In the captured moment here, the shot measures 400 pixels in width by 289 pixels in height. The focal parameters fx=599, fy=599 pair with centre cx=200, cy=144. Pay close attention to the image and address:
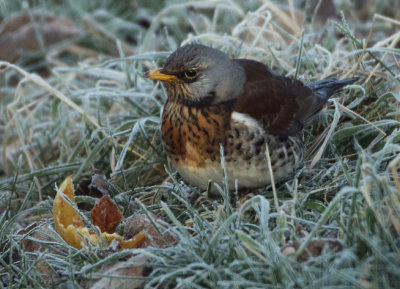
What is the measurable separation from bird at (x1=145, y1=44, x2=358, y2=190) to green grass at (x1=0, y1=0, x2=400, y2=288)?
0.15 meters

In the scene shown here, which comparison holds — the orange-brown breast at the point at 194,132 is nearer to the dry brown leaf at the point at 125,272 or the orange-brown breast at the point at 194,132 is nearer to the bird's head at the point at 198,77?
the bird's head at the point at 198,77

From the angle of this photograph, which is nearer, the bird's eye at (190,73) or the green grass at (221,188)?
the green grass at (221,188)

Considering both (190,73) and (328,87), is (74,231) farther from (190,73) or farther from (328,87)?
(328,87)

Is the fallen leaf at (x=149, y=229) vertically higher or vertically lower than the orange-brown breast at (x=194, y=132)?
lower

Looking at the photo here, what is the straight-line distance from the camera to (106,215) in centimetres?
330

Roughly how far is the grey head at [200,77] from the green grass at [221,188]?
1.72ft

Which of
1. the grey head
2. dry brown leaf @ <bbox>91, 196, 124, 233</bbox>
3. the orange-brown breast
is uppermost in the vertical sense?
the grey head

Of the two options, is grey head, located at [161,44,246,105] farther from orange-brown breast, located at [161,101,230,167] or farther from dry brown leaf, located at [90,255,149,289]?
dry brown leaf, located at [90,255,149,289]

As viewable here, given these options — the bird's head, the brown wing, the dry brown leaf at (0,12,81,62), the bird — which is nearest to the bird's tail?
the brown wing

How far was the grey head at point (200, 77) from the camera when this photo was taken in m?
3.47

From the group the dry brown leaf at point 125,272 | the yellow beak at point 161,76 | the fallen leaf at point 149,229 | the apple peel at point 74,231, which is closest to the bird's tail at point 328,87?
the yellow beak at point 161,76

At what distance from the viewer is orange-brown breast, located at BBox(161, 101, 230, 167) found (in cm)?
338

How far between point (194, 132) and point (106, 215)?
678 mm

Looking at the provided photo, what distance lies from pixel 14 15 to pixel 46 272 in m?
4.23
